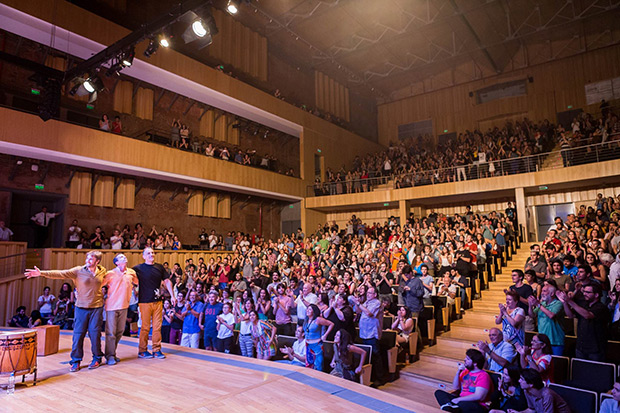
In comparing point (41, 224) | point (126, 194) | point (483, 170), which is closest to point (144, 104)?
point (126, 194)

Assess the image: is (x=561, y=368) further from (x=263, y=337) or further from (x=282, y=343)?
(x=263, y=337)

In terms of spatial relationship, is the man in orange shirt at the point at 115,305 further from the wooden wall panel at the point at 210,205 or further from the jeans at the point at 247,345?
the wooden wall panel at the point at 210,205

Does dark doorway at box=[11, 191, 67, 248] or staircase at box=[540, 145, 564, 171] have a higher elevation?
staircase at box=[540, 145, 564, 171]

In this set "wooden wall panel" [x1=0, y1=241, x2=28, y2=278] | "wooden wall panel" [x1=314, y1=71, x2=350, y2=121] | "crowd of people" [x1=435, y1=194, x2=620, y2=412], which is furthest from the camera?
"wooden wall panel" [x1=314, y1=71, x2=350, y2=121]

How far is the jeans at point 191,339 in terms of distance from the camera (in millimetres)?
6562

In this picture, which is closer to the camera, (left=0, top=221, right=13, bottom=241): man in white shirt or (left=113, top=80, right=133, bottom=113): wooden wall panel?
(left=0, top=221, right=13, bottom=241): man in white shirt

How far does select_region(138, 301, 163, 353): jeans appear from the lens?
4.46 m

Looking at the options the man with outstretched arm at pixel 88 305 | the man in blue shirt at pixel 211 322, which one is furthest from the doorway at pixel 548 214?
the man with outstretched arm at pixel 88 305

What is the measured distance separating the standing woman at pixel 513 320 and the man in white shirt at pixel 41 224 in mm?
10430

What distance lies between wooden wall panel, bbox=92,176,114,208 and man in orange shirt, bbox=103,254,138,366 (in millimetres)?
8103

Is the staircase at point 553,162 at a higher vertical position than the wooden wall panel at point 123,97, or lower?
lower

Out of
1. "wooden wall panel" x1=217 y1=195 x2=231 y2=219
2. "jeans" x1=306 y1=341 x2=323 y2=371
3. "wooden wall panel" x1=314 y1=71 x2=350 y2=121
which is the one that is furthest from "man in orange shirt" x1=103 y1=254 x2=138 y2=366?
"wooden wall panel" x1=314 y1=71 x2=350 y2=121

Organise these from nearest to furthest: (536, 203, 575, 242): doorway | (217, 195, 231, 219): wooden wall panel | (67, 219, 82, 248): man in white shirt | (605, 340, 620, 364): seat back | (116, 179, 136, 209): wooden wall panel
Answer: (605, 340, 620, 364): seat back
(67, 219, 82, 248): man in white shirt
(116, 179, 136, 209): wooden wall panel
(536, 203, 575, 242): doorway
(217, 195, 231, 219): wooden wall panel

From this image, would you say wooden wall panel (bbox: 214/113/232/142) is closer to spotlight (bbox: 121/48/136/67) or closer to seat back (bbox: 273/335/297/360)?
spotlight (bbox: 121/48/136/67)
